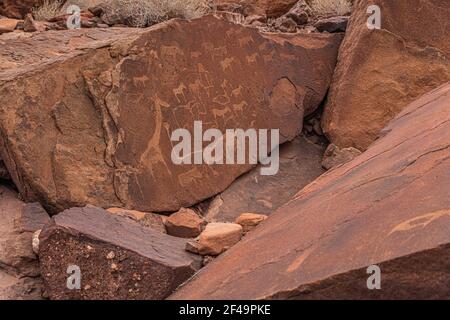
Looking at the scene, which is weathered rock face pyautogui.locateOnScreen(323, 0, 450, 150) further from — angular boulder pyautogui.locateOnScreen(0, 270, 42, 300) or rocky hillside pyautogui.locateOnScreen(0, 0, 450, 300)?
angular boulder pyautogui.locateOnScreen(0, 270, 42, 300)

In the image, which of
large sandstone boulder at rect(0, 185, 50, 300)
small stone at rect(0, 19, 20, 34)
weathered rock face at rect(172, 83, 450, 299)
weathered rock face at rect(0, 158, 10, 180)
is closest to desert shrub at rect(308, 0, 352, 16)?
small stone at rect(0, 19, 20, 34)

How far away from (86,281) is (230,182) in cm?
205

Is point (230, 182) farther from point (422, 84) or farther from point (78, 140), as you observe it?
point (422, 84)

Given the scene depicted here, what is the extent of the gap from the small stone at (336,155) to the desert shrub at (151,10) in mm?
1702

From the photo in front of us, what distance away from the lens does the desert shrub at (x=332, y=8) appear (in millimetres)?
6371

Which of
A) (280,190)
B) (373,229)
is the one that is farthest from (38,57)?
(373,229)

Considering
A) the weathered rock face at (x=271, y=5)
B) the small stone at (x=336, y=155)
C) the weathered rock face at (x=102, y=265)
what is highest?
the weathered rock face at (x=271, y=5)

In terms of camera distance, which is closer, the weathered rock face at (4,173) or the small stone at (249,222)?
the small stone at (249,222)

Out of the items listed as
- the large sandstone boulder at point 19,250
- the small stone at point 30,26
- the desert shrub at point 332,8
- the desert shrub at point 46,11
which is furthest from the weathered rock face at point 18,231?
the desert shrub at point 332,8

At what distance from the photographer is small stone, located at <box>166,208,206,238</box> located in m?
3.73

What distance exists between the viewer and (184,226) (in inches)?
147

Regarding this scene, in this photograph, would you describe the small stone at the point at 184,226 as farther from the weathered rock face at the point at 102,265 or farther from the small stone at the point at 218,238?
the weathered rock face at the point at 102,265

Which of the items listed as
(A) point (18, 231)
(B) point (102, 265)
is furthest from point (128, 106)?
(B) point (102, 265)

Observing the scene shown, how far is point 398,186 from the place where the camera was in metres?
2.64
